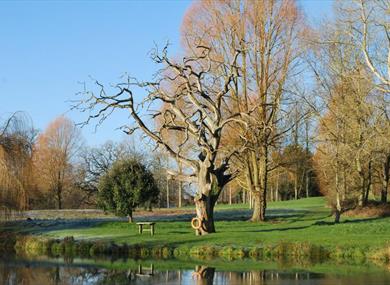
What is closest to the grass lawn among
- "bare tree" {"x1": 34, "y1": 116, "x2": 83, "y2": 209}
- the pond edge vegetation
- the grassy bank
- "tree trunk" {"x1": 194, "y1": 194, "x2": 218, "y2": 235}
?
the grassy bank

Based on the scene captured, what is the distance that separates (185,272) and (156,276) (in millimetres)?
1152

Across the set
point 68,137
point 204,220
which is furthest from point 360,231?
point 68,137

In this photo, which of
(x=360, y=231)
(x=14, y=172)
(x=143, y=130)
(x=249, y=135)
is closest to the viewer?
(x=14, y=172)

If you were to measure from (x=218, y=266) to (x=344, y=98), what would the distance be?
20.4 m

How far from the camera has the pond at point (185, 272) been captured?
17422 millimetres

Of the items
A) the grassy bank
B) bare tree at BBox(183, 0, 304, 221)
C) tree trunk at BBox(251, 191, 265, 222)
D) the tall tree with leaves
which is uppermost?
bare tree at BBox(183, 0, 304, 221)

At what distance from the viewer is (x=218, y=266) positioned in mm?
20938

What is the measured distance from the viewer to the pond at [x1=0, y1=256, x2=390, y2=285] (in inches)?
686

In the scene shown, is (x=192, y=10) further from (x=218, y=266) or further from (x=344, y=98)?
(x=218, y=266)

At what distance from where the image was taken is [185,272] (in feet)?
64.1

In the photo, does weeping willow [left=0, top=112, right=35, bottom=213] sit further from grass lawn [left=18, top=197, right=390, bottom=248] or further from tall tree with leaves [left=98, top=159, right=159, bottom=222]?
tall tree with leaves [left=98, top=159, right=159, bottom=222]

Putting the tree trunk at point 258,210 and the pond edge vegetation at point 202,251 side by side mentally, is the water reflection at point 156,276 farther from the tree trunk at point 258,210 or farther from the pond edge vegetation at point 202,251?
the tree trunk at point 258,210

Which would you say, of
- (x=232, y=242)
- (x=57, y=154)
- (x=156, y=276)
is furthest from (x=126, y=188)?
(x=57, y=154)

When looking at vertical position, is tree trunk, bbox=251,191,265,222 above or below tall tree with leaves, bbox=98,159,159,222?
below
